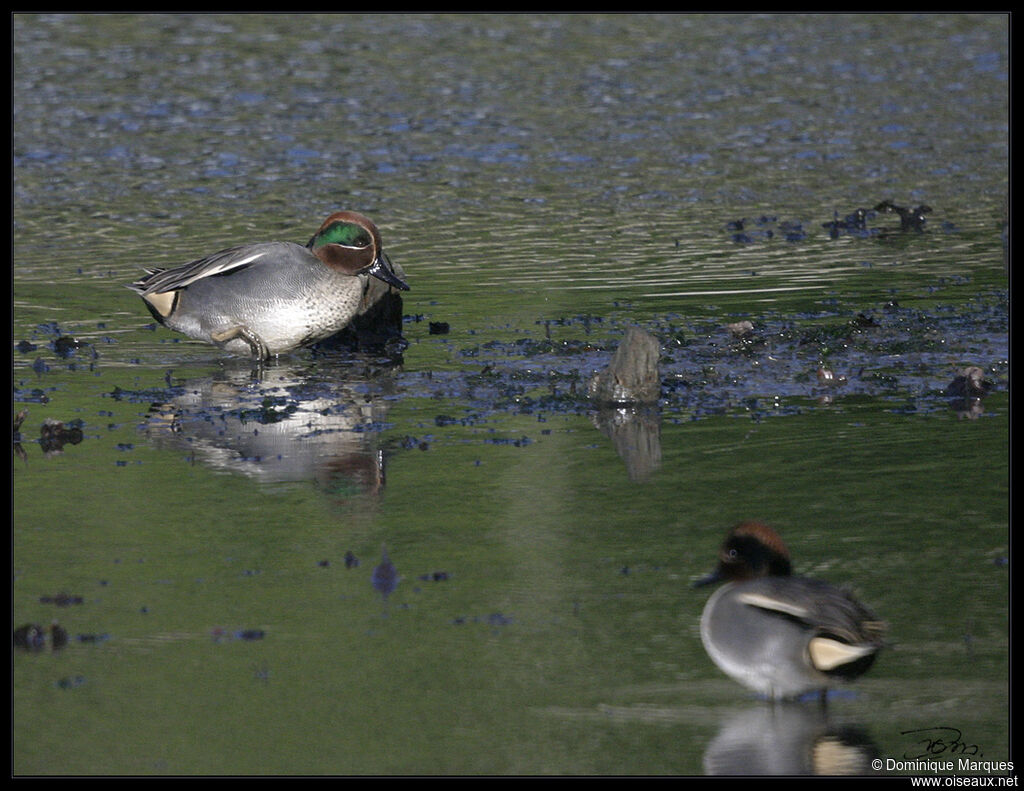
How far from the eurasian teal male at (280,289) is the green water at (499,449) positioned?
0.85ft

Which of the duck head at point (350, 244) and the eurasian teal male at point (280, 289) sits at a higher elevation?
the duck head at point (350, 244)

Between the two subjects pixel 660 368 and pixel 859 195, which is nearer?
pixel 660 368

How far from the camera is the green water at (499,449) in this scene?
5816mm

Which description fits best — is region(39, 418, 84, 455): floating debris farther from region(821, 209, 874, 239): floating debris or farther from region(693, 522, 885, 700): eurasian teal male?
region(821, 209, 874, 239): floating debris

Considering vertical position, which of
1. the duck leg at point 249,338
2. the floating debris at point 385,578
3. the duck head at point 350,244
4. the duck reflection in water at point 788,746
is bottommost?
the duck reflection in water at point 788,746

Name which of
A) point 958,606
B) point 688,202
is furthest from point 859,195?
point 958,606

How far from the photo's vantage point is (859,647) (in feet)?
18.6

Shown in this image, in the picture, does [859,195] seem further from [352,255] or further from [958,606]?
[958,606]

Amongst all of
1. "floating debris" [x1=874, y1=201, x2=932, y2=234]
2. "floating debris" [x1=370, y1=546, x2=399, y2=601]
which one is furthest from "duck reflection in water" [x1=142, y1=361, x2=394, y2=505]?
"floating debris" [x1=874, y1=201, x2=932, y2=234]

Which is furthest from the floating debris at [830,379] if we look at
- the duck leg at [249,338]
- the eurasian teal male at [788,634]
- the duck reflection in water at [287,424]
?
the eurasian teal male at [788,634]

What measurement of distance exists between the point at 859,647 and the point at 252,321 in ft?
20.8

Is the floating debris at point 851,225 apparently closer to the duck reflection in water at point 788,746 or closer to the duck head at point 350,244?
the duck head at point 350,244
